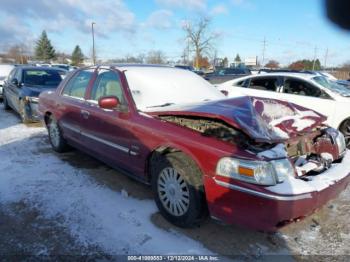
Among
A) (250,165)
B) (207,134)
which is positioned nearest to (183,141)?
(207,134)

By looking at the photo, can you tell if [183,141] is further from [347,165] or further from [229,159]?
[347,165]

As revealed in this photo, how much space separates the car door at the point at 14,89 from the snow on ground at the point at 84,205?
3.38 m

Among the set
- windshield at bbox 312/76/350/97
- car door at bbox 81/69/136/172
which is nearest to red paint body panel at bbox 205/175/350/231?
car door at bbox 81/69/136/172

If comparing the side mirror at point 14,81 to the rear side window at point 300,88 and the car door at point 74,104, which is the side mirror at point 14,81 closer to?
the car door at point 74,104

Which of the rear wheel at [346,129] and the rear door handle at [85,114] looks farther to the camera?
the rear wheel at [346,129]

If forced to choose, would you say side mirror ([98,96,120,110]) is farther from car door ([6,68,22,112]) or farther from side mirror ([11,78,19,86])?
side mirror ([11,78,19,86])

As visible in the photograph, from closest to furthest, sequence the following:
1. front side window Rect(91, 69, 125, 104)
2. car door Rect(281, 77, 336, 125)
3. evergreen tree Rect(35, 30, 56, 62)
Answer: front side window Rect(91, 69, 125, 104), car door Rect(281, 77, 336, 125), evergreen tree Rect(35, 30, 56, 62)

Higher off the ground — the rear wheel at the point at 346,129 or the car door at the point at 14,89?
the car door at the point at 14,89

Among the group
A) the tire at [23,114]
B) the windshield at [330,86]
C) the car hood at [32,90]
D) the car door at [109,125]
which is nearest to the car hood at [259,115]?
the car door at [109,125]

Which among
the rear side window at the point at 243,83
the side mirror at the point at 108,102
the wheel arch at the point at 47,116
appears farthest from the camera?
the rear side window at the point at 243,83

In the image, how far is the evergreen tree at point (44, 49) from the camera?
7244 centimetres

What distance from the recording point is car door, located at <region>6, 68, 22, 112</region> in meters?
8.40

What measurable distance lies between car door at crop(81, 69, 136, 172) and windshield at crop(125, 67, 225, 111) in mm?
193

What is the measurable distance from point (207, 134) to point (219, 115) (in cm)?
22
